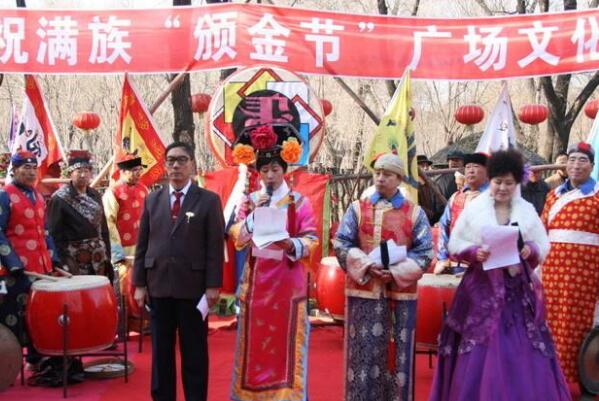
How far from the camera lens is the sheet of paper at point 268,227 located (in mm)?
3885

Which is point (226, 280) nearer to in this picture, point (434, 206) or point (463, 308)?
point (434, 206)

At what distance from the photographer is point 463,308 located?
3.89m

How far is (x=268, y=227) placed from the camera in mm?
3906

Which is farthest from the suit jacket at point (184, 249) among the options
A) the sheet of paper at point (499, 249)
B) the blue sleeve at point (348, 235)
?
the sheet of paper at point (499, 249)

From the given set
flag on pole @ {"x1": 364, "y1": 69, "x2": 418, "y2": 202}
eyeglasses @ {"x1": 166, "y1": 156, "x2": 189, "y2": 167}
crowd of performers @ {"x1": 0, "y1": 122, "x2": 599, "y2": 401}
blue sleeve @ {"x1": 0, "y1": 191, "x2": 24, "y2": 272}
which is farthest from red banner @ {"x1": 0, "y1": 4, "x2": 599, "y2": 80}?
eyeglasses @ {"x1": 166, "y1": 156, "x2": 189, "y2": 167}

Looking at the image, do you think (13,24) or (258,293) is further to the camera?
(13,24)

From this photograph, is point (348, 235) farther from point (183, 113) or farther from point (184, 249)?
point (183, 113)

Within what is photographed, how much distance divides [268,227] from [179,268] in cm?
52

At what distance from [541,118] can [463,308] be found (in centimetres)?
779

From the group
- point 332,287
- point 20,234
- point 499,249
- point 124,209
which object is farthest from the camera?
point 124,209

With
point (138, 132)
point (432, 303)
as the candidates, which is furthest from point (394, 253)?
point (138, 132)

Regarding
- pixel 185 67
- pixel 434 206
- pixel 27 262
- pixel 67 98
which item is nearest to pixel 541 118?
pixel 434 206

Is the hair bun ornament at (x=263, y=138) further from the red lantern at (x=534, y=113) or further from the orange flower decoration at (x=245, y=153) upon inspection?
the red lantern at (x=534, y=113)

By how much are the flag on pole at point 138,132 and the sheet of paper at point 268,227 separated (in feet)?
10.5
